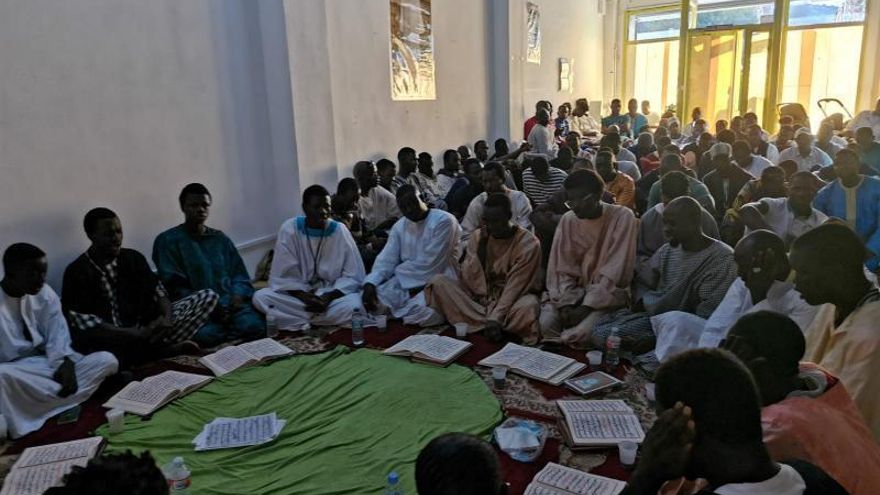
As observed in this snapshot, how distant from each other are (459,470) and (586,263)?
330 cm

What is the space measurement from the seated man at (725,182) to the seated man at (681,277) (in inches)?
107

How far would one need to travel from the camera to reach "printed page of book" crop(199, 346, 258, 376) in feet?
13.7

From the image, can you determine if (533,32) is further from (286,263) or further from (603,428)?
(603,428)

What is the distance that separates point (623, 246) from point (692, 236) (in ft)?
2.12

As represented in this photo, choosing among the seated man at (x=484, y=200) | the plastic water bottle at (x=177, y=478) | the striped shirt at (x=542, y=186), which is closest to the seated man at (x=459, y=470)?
the plastic water bottle at (x=177, y=478)

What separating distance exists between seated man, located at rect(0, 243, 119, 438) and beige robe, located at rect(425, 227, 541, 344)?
2.37 m

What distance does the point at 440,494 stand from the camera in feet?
5.53

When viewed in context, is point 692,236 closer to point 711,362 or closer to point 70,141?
point 711,362

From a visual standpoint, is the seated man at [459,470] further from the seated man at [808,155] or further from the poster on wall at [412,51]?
the seated man at [808,155]

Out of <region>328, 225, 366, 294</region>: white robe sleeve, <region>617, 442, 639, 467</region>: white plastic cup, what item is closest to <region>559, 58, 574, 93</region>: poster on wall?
<region>328, 225, 366, 294</region>: white robe sleeve

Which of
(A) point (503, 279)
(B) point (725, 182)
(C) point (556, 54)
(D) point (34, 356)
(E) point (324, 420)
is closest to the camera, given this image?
(E) point (324, 420)

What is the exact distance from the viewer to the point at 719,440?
1.57 meters

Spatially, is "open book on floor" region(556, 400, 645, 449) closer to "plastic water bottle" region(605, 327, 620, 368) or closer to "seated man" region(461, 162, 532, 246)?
"plastic water bottle" region(605, 327, 620, 368)

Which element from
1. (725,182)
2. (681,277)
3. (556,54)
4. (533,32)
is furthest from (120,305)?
(556,54)
